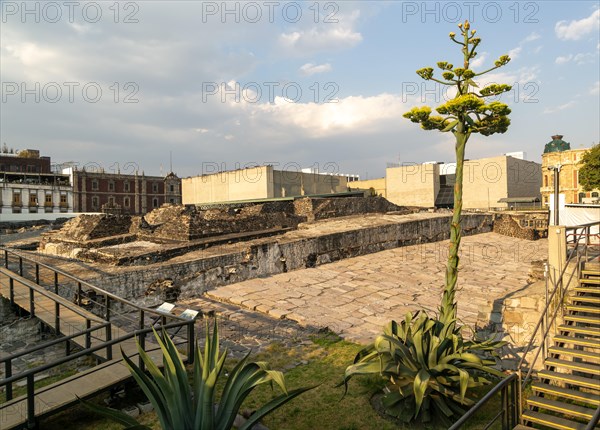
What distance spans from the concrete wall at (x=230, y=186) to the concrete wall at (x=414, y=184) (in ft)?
48.3

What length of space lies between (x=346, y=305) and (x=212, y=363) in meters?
5.11

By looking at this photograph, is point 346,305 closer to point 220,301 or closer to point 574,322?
point 220,301

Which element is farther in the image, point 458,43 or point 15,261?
point 15,261

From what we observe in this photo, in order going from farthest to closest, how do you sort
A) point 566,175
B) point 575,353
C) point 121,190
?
1. point 121,190
2. point 566,175
3. point 575,353

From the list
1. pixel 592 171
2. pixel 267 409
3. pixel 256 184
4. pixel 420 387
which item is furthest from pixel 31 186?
pixel 592 171

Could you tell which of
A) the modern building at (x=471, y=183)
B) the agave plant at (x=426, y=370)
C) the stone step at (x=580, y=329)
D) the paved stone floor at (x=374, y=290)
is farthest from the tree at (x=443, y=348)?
the modern building at (x=471, y=183)

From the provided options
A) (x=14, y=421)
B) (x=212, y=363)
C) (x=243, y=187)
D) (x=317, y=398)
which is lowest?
(x=317, y=398)

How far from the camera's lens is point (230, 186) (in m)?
39.2

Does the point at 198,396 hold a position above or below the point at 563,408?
above

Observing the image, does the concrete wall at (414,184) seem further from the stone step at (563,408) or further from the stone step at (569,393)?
the stone step at (563,408)

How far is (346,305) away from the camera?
849 cm

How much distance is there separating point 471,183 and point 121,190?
44.3m

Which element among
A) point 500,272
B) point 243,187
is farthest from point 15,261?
point 243,187

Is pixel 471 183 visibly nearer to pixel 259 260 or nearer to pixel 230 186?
pixel 230 186
